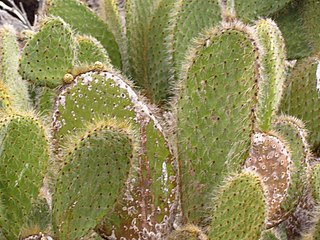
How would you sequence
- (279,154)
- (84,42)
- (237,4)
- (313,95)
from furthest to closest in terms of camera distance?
(237,4), (313,95), (84,42), (279,154)

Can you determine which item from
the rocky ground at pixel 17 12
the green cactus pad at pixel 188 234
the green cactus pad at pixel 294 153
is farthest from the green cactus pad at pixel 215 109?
the rocky ground at pixel 17 12

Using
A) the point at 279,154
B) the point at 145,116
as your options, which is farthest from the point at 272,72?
the point at 145,116

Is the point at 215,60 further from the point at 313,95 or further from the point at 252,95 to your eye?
the point at 313,95

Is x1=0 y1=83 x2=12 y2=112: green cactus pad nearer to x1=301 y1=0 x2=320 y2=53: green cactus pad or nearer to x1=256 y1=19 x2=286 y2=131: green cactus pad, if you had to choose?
x1=256 y1=19 x2=286 y2=131: green cactus pad

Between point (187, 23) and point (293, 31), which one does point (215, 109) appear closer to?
point (187, 23)

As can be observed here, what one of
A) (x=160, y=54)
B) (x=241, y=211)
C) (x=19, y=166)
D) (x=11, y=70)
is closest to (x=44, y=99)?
(x=11, y=70)

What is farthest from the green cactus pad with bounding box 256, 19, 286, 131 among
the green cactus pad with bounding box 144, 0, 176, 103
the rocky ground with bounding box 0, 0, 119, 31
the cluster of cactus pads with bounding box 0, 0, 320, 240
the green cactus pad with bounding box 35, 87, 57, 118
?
the rocky ground with bounding box 0, 0, 119, 31

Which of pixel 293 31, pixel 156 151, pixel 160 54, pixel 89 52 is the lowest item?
pixel 156 151
